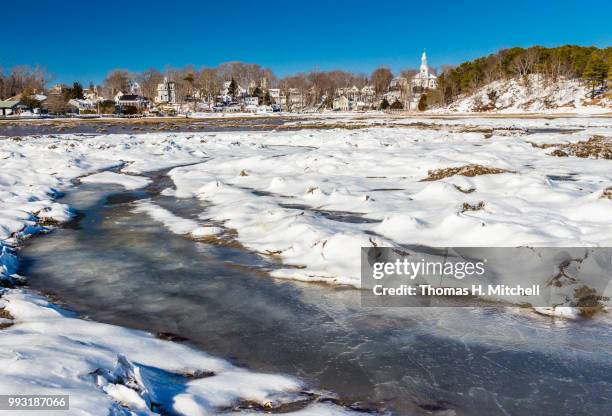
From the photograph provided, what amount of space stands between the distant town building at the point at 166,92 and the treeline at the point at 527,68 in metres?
87.3

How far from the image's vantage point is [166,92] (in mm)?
160750

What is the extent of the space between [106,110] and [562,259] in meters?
111

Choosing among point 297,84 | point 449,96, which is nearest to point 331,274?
point 449,96

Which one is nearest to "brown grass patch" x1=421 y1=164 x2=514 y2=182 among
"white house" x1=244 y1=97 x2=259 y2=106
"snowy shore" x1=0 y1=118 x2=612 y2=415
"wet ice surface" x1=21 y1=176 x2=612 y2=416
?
"snowy shore" x1=0 y1=118 x2=612 y2=415

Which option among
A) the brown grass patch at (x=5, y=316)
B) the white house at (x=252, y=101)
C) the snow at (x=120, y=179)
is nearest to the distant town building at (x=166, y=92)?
the white house at (x=252, y=101)

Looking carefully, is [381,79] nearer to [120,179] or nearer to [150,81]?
[150,81]

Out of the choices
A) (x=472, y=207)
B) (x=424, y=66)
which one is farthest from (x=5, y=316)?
(x=424, y=66)

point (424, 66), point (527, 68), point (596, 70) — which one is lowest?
point (596, 70)

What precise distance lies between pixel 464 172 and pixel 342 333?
10.7 m

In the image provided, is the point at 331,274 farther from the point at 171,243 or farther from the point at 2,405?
the point at 2,405

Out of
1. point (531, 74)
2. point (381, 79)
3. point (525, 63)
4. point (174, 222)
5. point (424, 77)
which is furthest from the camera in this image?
point (424, 77)

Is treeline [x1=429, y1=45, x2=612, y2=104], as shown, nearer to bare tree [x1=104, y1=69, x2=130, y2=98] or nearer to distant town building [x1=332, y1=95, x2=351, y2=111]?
distant town building [x1=332, y1=95, x2=351, y2=111]

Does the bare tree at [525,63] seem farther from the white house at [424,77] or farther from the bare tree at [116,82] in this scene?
the bare tree at [116,82]

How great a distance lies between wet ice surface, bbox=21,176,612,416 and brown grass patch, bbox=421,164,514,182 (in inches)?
328
